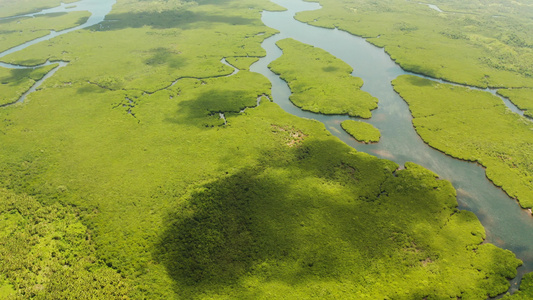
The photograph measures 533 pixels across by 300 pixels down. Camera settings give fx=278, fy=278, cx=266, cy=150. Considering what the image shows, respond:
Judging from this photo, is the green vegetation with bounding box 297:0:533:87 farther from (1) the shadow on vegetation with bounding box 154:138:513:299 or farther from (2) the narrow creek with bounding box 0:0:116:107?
(2) the narrow creek with bounding box 0:0:116:107

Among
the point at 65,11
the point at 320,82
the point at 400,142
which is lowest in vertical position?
the point at 400,142

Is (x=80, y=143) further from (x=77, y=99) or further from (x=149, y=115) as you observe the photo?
(x=77, y=99)

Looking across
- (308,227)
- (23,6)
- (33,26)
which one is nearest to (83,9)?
(23,6)

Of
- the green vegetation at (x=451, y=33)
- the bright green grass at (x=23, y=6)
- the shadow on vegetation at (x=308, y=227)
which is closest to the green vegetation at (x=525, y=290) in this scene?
the shadow on vegetation at (x=308, y=227)

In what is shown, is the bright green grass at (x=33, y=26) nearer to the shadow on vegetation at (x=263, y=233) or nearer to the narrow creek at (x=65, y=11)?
the narrow creek at (x=65, y=11)

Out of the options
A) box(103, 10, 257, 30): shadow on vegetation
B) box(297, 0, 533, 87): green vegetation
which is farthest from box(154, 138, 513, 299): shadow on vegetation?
box(103, 10, 257, 30): shadow on vegetation

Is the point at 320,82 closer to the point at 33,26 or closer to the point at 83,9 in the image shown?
the point at 33,26
